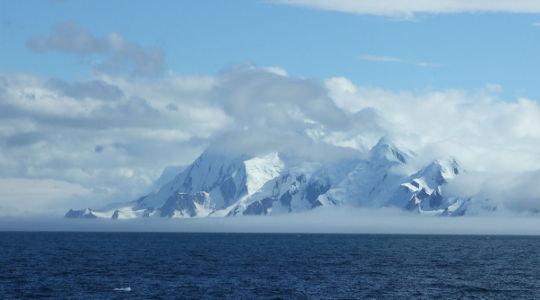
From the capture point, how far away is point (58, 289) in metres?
133

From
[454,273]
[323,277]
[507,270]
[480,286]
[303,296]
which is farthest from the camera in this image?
[507,270]

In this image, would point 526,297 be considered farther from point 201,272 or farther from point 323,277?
point 201,272

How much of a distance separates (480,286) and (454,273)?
27862 millimetres

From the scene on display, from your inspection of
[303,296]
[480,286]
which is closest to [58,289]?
[303,296]

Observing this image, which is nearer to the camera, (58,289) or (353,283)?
(58,289)

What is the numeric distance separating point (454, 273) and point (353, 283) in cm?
3352

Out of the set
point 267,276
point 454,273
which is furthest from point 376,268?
point 267,276

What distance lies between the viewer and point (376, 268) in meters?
187

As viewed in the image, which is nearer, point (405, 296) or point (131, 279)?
point (405, 296)

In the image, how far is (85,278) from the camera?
152 metres

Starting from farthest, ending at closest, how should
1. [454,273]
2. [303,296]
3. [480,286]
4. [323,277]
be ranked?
[454,273] → [323,277] → [480,286] → [303,296]

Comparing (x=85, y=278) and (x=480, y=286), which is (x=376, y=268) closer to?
(x=480, y=286)

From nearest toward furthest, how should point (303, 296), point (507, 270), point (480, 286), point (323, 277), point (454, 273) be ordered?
1. point (303, 296)
2. point (480, 286)
3. point (323, 277)
4. point (454, 273)
5. point (507, 270)

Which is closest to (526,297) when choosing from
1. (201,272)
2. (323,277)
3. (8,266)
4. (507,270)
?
(323,277)
